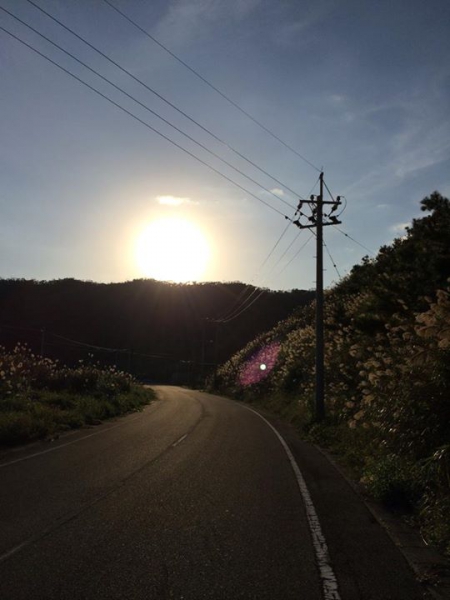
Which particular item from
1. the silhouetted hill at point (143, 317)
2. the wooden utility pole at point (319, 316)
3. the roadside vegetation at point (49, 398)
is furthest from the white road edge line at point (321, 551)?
the silhouetted hill at point (143, 317)

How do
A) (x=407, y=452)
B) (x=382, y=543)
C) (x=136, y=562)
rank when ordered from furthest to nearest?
(x=407, y=452)
(x=382, y=543)
(x=136, y=562)

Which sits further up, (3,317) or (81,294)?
(81,294)

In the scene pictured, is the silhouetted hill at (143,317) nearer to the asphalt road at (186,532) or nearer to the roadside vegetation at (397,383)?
the roadside vegetation at (397,383)

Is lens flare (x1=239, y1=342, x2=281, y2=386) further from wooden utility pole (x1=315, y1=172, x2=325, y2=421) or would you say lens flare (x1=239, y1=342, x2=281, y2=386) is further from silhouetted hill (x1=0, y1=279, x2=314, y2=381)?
silhouetted hill (x1=0, y1=279, x2=314, y2=381)

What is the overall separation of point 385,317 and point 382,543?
1224 cm

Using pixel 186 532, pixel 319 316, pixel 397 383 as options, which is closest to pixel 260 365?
pixel 319 316

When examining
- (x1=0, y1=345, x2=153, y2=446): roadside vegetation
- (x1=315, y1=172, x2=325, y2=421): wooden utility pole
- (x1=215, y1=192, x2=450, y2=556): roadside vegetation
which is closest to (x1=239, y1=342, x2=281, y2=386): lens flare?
(x1=215, y1=192, x2=450, y2=556): roadside vegetation

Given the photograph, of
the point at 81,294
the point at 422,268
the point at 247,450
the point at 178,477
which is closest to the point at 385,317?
the point at 422,268

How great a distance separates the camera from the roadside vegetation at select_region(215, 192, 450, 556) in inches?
292

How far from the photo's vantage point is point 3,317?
111750 millimetres

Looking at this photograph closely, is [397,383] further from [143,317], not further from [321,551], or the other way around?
[143,317]

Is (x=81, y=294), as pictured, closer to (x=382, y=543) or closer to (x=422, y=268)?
(x=422, y=268)

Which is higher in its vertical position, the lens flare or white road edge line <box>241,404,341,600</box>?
the lens flare

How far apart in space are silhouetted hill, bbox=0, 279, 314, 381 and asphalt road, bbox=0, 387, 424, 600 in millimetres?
92512
